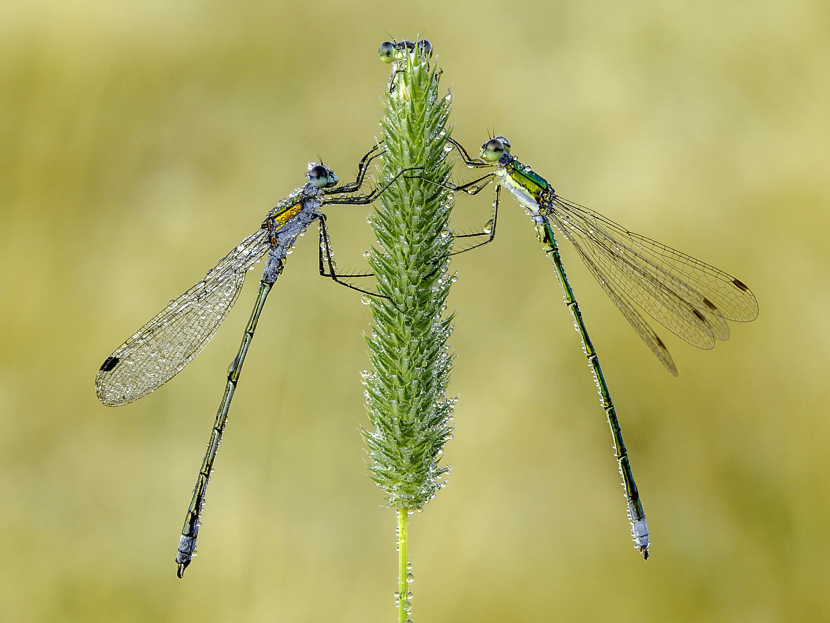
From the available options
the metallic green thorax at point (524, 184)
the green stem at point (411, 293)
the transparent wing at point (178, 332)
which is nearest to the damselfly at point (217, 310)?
the transparent wing at point (178, 332)

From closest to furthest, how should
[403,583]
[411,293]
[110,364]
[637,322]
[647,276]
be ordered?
1. [403,583]
2. [411,293]
3. [110,364]
4. [637,322]
5. [647,276]

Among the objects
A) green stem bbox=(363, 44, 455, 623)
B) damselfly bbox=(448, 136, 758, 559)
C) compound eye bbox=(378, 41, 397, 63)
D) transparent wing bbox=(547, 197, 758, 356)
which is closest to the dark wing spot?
green stem bbox=(363, 44, 455, 623)

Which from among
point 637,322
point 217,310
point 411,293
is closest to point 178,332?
point 217,310

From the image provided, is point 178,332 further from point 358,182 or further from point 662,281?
point 662,281

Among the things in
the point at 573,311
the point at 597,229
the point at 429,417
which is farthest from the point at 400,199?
the point at 597,229

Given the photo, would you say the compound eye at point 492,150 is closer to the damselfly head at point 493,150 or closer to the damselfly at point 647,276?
the damselfly head at point 493,150

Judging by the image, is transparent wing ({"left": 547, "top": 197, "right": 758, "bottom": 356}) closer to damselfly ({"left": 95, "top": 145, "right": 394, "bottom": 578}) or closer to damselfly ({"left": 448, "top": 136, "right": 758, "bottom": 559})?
damselfly ({"left": 448, "top": 136, "right": 758, "bottom": 559})

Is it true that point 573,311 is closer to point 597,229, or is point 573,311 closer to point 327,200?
point 597,229
